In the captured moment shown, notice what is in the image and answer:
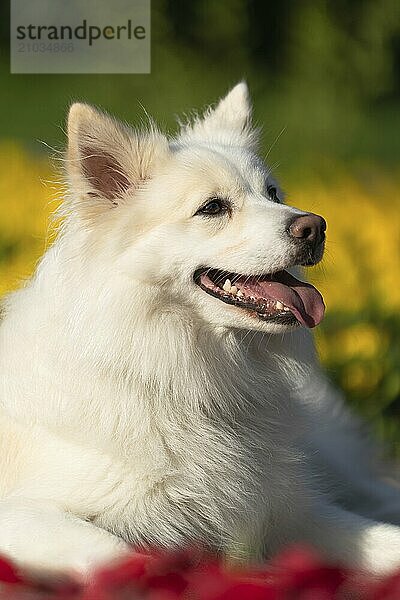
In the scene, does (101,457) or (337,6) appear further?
(337,6)

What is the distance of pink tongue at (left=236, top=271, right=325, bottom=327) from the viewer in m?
2.90

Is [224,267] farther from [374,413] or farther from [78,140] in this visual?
[374,413]

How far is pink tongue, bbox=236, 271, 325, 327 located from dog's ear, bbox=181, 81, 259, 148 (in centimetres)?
70

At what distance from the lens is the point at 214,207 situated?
2975mm

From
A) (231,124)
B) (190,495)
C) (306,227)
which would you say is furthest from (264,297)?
(231,124)

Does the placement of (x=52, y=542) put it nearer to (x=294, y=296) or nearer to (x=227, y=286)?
(x=227, y=286)

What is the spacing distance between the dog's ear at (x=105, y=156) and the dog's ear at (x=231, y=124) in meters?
0.37

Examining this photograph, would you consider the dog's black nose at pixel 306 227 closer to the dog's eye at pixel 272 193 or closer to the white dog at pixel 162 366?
the white dog at pixel 162 366

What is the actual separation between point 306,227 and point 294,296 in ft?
0.78

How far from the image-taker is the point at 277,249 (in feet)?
Answer: 9.30

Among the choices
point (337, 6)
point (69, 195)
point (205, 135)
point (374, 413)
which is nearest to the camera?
point (69, 195)

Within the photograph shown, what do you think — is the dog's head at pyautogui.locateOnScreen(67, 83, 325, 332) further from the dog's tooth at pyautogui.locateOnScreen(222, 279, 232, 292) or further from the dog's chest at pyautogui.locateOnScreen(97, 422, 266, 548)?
the dog's chest at pyautogui.locateOnScreen(97, 422, 266, 548)

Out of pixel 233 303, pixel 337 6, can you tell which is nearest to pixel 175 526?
pixel 233 303

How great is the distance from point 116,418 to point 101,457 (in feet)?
0.43
